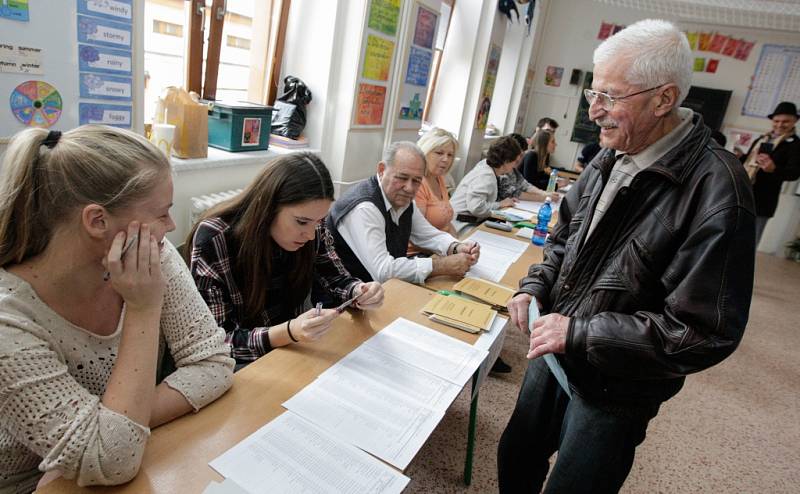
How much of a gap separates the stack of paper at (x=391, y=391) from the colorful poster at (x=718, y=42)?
692cm

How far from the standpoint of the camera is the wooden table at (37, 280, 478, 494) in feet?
2.75

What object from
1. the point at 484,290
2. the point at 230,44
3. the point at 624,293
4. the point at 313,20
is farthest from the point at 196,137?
the point at 624,293

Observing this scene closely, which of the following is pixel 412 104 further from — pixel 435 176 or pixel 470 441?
pixel 470 441

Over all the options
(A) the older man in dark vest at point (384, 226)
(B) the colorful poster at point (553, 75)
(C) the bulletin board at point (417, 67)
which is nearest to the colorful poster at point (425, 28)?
Result: (C) the bulletin board at point (417, 67)

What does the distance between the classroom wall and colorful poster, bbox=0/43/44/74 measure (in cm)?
654

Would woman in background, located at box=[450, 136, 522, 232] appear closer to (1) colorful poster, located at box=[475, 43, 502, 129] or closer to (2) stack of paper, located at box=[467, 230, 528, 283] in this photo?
(2) stack of paper, located at box=[467, 230, 528, 283]

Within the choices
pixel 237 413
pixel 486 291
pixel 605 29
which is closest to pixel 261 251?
pixel 237 413

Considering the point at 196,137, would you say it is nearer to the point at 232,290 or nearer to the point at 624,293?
the point at 232,290

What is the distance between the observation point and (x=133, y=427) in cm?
83

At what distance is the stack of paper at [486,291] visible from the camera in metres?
1.77

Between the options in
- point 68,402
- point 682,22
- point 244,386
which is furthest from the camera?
point 682,22

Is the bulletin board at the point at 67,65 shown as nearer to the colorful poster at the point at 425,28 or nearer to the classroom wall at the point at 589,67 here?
the colorful poster at the point at 425,28

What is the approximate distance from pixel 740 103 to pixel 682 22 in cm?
130

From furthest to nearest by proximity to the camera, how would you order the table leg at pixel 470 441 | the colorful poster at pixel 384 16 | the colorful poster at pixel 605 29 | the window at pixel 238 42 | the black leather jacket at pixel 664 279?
the colorful poster at pixel 605 29 → the colorful poster at pixel 384 16 → the window at pixel 238 42 → the table leg at pixel 470 441 → the black leather jacket at pixel 664 279
